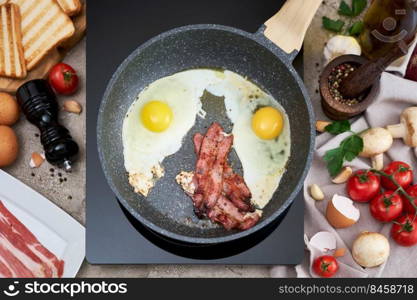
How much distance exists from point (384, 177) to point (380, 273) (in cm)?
25

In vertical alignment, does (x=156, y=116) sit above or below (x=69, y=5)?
below

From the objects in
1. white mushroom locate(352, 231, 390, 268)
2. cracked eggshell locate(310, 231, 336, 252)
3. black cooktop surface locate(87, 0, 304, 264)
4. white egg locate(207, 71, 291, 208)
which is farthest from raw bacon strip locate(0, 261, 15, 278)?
white mushroom locate(352, 231, 390, 268)

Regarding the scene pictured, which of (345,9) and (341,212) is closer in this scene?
(341,212)

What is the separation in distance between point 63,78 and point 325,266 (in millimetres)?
839

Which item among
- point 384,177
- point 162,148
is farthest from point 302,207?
point 162,148

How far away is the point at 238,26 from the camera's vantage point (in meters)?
1.73

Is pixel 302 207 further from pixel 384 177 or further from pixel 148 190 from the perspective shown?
pixel 148 190

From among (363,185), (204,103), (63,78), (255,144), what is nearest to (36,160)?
(63,78)

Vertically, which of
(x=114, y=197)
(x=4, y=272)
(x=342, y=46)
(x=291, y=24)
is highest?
(x=291, y=24)

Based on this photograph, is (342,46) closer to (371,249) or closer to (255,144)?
(255,144)

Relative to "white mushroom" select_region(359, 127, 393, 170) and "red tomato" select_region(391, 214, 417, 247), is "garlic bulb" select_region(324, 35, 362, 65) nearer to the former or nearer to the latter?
"white mushroom" select_region(359, 127, 393, 170)

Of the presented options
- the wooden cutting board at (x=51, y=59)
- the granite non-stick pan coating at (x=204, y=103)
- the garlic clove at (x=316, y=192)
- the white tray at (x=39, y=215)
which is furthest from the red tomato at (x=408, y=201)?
the wooden cutting board at (x=51, y=59)

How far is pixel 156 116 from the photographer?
5.46 ft

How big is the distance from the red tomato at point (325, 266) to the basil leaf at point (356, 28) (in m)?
0.62
